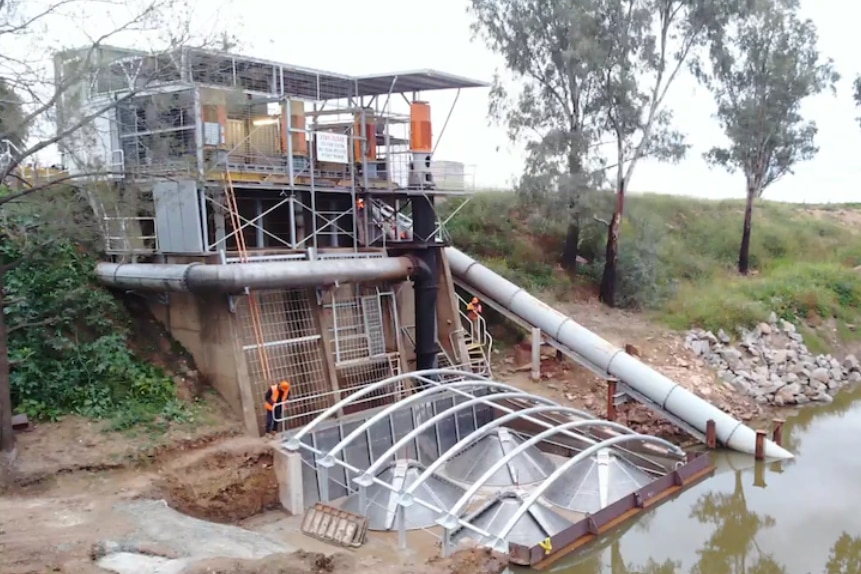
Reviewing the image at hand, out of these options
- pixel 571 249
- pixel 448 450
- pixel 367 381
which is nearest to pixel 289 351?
pixel 367 381

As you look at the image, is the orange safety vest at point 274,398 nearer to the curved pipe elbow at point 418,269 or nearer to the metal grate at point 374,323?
the metal grate at point 374,323

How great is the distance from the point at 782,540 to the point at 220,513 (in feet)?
37.6

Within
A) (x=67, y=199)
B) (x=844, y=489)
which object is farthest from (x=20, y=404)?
(x=844, y=489)

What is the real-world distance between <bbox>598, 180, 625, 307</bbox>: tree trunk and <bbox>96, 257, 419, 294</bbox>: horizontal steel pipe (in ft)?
38.1

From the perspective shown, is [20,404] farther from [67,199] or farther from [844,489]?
[844,489]

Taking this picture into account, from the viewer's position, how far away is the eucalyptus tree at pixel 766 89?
98.7ft

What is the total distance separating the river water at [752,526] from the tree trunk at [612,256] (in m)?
9.46

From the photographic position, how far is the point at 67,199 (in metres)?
14.9

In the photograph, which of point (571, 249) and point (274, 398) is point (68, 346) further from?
point (571, 249)

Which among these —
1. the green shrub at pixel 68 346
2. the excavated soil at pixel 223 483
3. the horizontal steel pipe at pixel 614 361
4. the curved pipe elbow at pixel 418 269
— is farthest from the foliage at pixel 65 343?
the horizontal steel pipe at pixel 614 361

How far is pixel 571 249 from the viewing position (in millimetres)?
29047

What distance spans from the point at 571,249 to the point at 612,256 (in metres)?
2.15

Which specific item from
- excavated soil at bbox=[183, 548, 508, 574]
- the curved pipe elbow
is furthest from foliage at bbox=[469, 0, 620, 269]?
excavated soil at bbox=[183, 548, 508, 574]

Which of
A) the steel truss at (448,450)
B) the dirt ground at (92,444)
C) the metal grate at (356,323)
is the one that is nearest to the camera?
the steel truss at (448,450)
